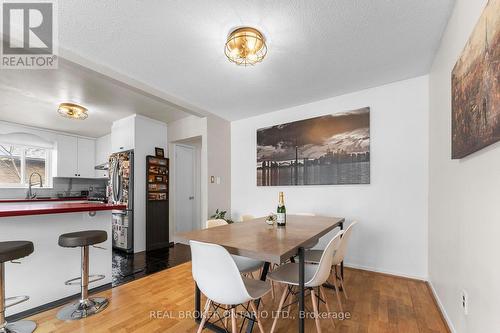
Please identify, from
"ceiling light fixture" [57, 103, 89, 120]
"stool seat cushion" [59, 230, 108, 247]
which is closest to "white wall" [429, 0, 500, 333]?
"stool seat cushion" [59, 230, 108, 247]

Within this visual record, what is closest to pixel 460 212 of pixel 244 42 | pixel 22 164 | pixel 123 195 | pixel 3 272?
pixel 244 42

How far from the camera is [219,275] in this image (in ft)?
4.20

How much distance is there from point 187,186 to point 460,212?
4531mm

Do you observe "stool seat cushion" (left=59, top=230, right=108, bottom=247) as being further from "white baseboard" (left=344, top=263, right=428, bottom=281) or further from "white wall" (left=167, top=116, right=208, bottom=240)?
"white baseboard" (left=344, top=263, right=428, bottom=281)

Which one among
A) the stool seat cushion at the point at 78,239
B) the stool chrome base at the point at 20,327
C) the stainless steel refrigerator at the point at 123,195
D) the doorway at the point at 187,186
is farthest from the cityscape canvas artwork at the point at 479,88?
the stainless steel refrigerator at the point at 123,195

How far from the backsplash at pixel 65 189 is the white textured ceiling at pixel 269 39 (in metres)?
4.61

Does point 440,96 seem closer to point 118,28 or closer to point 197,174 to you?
point 118,28

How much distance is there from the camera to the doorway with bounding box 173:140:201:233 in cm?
484

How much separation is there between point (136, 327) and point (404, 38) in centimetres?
343

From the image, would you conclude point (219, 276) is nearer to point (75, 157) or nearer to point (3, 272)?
point (3, 272)

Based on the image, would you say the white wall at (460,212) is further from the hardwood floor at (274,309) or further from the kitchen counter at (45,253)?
the kitchen counter at (45,253)

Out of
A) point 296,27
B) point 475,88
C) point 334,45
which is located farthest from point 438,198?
point 296,27

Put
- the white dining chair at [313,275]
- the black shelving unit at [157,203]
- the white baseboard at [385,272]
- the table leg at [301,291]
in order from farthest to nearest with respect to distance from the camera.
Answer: the black shelving unit at [157,203] → the white baseboard at [385,272] → the white dining chair at [313,275] → the table leg at [301,291]

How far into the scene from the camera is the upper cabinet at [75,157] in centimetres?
544
